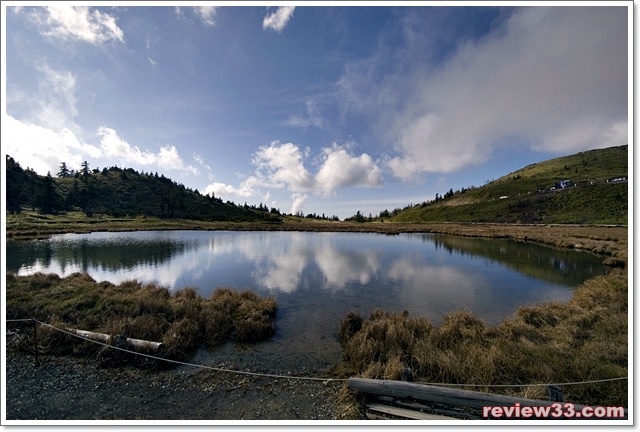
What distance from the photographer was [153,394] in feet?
23.6

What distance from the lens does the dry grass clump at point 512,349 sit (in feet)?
24.4

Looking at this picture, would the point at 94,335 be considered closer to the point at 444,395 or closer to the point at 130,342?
the point at 130,342

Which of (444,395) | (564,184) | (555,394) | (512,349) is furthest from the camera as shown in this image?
(564,184)

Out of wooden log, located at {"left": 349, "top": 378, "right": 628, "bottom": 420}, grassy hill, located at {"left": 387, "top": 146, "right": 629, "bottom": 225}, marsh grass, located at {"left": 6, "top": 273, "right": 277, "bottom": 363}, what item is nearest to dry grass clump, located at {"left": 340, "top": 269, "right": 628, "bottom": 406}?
wooden log, located at {"left": 349, "top": 378, "right": 628, "bottom": 420}

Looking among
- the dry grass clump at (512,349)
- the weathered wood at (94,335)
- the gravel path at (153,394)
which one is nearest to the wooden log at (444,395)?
the dry grass clump at (512,349)

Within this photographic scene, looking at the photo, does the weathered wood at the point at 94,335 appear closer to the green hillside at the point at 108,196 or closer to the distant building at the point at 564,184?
the green hillside at the point at 108,196

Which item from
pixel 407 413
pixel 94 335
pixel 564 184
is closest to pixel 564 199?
pixel 564 184

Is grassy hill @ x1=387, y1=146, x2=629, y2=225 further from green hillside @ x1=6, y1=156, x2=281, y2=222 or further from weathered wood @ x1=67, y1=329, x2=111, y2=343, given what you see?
green hillside @ x1=6, y1=156, x2=281, y2=222

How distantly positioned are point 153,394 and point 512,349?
11.6 meters

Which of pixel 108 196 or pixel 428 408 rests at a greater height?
pixel 108 196

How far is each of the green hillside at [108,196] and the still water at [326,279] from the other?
9395 centimetres

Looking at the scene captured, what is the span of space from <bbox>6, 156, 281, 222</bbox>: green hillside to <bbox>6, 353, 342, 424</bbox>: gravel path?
12287 cm

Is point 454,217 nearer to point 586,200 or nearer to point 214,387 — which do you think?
point 586,200
